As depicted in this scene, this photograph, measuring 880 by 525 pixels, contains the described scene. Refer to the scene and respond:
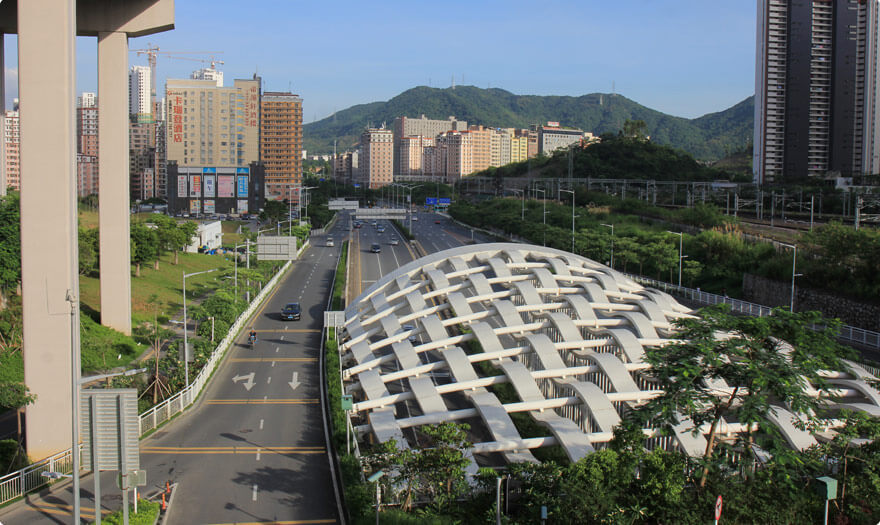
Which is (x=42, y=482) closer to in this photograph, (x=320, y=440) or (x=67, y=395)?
(x=67, y=395)

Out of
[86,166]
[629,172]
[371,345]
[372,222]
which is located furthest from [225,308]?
[86,166]

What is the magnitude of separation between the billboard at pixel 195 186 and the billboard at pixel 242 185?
316 inches

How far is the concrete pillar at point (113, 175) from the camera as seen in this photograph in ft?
132

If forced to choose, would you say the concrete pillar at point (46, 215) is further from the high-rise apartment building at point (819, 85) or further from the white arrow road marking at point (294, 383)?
the high-rise apartment building at point (819, 85)

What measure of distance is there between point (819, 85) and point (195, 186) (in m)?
122

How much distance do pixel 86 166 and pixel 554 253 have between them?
537ft

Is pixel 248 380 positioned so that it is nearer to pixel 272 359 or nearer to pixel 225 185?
pixel 272 359

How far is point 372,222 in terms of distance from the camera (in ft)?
515

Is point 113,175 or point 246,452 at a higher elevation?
point 113,175

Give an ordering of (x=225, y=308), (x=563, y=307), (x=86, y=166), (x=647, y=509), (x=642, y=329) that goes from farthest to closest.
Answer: (x=86, y=166), (x=225, y=308), (x=563, y=307), (x=642, y=329), (x=647, y=509)

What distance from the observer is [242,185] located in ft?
527

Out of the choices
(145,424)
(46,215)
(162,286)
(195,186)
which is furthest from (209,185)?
(46,215)

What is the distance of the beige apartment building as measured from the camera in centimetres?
16688

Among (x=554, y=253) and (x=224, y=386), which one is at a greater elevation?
(x=554, y=253)
